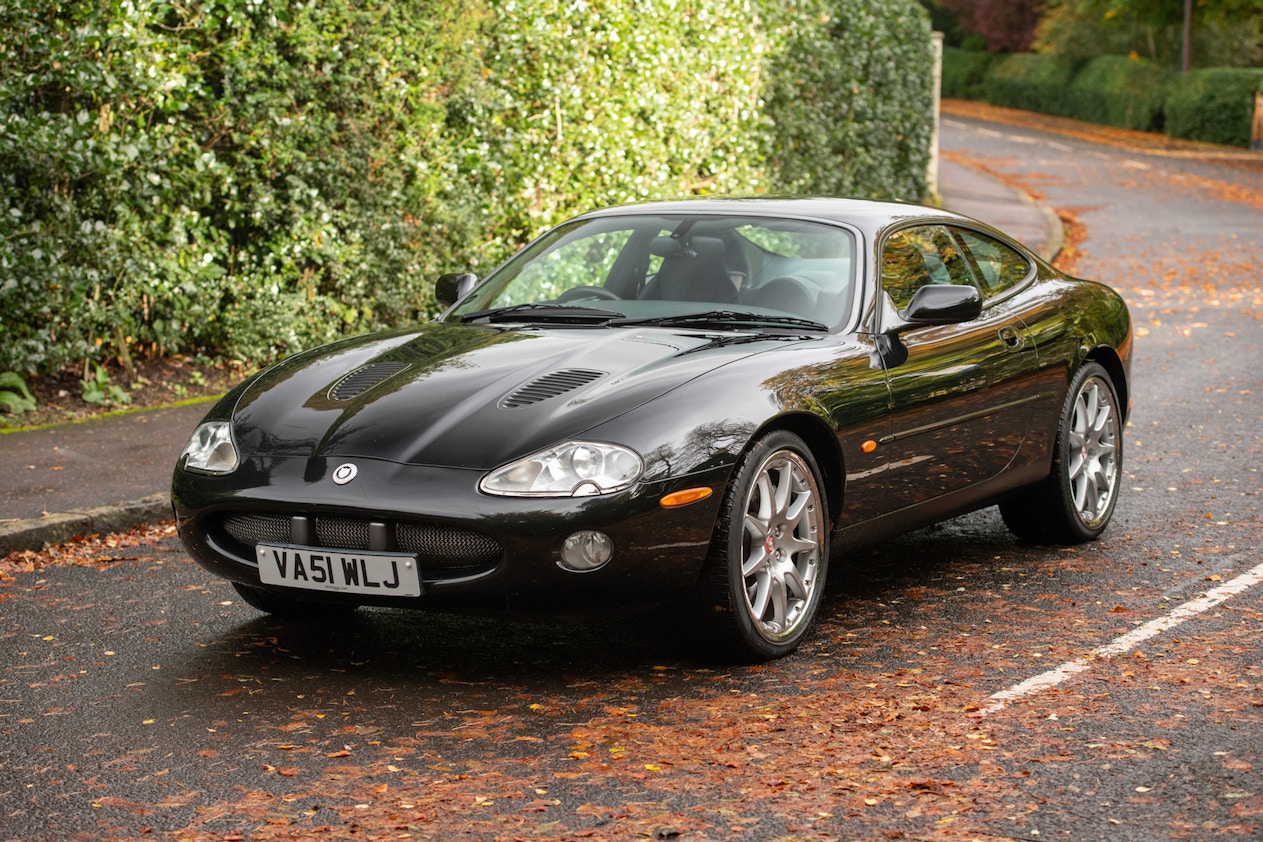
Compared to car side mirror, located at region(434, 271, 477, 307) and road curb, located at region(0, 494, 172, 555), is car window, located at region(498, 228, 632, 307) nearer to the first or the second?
car side mirror, located at region(434, 271, 477, 307)

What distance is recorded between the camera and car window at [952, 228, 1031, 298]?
22.8 ft

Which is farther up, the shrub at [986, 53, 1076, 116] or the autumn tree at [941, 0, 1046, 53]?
the autumn tree at [941, 0, 1046, 53]

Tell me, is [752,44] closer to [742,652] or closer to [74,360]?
[74,360]

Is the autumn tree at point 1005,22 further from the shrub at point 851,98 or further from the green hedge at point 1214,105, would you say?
the shrub at point 851,98

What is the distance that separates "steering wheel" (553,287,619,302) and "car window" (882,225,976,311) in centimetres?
105

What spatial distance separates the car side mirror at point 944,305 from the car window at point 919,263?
108mm

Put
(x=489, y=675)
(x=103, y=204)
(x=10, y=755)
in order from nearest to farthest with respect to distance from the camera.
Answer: (x=10, y=755) < (x=489, y=675) < (x=103, y=204)

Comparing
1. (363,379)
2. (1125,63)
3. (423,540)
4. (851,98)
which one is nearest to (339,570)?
(423,540)

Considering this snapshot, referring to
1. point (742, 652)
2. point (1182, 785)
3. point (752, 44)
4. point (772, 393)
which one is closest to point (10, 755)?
point (742, 652)

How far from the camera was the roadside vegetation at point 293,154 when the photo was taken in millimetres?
9617

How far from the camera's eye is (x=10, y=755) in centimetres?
454

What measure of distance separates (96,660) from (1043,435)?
379 cm

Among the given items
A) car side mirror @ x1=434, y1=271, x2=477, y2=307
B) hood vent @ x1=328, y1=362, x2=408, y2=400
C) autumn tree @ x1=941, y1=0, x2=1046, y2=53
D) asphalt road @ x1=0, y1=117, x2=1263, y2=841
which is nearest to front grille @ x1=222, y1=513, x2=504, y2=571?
asphalt road @ x1=0, y1=117, x2=1263, y2=841

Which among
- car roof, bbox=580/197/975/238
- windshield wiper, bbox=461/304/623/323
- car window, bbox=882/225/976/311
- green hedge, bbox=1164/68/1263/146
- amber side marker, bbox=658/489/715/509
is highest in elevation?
car roof, bbox=580/197/975/238
